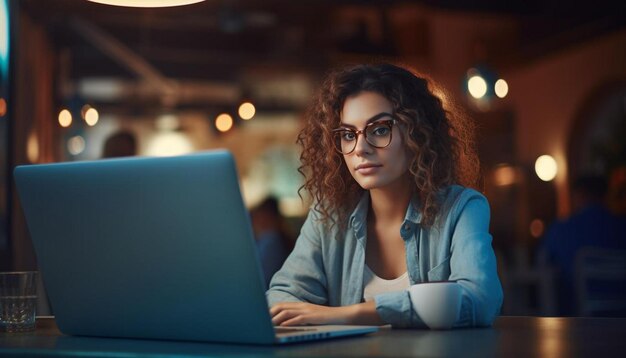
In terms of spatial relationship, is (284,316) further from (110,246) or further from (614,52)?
(614,52)

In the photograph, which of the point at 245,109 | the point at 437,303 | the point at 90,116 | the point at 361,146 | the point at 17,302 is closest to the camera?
the point at 437,303

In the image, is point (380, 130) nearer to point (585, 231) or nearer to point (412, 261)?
point (412, 261)

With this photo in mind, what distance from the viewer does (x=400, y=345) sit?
4.14 feet

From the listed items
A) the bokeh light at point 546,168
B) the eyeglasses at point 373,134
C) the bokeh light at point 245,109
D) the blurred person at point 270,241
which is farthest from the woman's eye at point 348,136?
the bokeh light at point 546,168

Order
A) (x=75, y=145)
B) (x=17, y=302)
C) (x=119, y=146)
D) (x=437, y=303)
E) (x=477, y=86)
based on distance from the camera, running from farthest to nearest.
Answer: (x=75, y=145) < (x=477, y=86) < (x=119, y=146) < (x=17, y=302) < (x=437, y=303)

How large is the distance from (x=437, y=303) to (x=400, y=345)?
30 cm

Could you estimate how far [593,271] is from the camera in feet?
17.8

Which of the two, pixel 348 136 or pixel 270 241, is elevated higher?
pixel 348 136

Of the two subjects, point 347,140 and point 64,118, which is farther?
point 64,118

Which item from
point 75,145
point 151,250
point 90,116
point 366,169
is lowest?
point 151,250

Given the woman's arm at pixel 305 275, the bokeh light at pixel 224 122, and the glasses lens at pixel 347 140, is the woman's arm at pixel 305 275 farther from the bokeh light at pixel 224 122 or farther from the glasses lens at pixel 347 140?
the bokeh light at pixel 224 122

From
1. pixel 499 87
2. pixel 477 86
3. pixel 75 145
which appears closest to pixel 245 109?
pixel 75 145

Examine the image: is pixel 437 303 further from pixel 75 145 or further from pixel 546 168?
pixel 546 168

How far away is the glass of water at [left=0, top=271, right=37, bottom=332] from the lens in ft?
5.47
